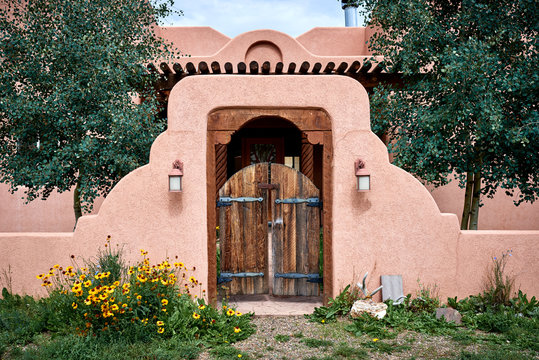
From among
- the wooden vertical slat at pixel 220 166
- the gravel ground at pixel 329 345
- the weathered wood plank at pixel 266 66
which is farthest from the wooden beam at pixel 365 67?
the gravel ground at pixel 329 345

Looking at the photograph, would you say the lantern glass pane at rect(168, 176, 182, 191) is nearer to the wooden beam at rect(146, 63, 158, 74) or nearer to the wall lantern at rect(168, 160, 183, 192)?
the wall lantern at rect(168, 160, 183, 192)

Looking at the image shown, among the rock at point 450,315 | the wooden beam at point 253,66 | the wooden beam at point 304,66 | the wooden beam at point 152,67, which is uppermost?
the wooden beam at point 304,66

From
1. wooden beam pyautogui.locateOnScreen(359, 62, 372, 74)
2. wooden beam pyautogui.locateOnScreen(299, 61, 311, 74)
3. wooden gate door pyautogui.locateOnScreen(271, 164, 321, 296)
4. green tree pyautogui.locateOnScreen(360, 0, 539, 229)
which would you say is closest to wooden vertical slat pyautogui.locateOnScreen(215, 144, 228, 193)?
wooden beam pyautogui.locateOnScreen(299, 61, 311, 74)

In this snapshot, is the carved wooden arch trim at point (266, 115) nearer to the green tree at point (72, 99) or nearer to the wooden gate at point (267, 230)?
the wooden gate at point (267, 230)

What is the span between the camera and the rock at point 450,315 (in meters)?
5.07

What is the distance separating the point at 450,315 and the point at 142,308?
12.6 feet

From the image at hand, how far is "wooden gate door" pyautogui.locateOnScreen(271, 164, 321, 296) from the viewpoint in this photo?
19.2 ft

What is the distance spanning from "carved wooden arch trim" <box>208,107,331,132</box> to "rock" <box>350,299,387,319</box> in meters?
2.39

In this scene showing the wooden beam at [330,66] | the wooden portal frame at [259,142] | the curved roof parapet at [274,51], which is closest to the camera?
the wooden beam at [330,66]

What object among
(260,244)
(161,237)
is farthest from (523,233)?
(161,237)

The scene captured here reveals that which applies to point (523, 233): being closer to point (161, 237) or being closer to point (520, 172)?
point (520, 172)

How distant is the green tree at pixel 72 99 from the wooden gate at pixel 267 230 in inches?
85.8

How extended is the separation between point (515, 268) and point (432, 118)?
8.53ft

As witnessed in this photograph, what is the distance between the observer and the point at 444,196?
9922 millimetres
